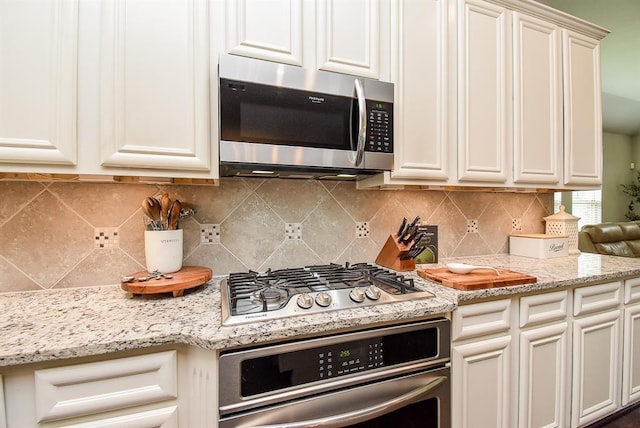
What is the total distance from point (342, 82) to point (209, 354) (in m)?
1.04

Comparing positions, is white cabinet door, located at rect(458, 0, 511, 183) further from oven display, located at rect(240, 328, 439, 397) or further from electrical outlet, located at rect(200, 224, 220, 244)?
electrical outlet, located at rect(200, 224, 220, 244)

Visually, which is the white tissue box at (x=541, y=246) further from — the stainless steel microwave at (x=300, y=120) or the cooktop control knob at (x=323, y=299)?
the cooktop control knob at (x=323, y=299)

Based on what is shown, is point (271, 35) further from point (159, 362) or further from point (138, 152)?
point (159, 362)

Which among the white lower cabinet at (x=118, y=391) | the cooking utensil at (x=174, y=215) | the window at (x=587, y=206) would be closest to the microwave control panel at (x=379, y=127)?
the cooking utensil at (x=174, y=215)

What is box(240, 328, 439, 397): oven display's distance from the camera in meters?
0.78

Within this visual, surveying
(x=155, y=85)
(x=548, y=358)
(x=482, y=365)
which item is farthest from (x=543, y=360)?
(x=155, y=85)

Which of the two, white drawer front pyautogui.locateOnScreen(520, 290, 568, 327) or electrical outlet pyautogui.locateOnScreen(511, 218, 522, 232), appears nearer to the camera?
white drawer front pyautogui.locateOnScreen(520, 290, 568, 327)

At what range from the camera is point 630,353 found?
154cm

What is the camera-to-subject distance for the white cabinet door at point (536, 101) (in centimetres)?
159

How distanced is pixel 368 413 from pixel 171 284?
29.0 inches

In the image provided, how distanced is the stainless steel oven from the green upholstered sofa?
11.1 ft

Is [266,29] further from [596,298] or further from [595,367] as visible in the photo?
[595,367]

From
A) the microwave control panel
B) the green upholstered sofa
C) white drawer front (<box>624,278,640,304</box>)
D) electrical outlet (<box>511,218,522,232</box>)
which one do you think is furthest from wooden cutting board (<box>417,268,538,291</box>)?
the green upholstered sofa

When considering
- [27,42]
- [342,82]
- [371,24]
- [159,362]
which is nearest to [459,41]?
[371,24]
